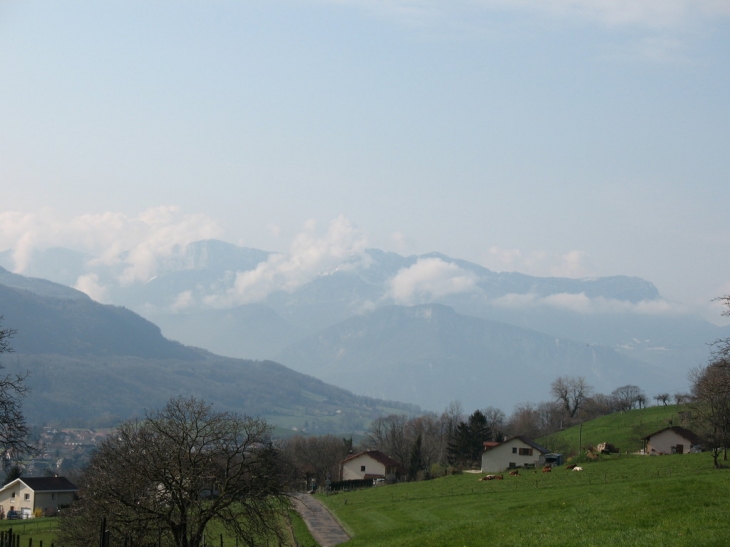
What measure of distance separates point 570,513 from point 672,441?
6101 centimetres

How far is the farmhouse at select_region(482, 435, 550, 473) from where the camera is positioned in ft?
309

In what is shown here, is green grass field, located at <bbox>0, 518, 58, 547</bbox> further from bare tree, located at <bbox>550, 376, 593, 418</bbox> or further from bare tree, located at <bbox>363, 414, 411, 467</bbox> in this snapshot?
bare tree, located at <bbox>550, 376, 593, 418</bbox>

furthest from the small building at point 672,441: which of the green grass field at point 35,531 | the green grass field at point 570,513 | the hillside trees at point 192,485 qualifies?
the hillside trees at point 192,485

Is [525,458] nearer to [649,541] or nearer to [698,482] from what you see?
[698,482]

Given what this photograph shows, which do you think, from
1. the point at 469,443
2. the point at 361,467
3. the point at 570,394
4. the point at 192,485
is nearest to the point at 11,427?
the point at 192,485

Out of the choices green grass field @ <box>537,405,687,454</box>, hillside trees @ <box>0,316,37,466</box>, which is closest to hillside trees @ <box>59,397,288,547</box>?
hillside trees @ <box>0,316,37,466</box>

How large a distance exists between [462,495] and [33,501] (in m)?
62.9

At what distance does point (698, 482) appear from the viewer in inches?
1430

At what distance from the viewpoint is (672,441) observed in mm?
88125

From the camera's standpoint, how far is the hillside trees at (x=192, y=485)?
26.9 metres

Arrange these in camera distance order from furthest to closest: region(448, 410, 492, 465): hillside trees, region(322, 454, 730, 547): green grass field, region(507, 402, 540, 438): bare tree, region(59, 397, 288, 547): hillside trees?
1. region(507, 402, 540, 438): bare tree
2. region(448, 410, 492, 465): hillside trees
3. region(59, 397, 288, 547): hillside trees
4. region(322, 454, 730, 547): green grass field

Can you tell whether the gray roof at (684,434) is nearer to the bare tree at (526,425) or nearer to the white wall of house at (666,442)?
the white wall of house at (666,442)

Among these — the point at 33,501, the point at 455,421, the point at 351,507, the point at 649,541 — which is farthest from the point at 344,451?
the point at 649,541

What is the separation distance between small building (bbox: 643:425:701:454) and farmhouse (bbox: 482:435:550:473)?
1210 centimetres
